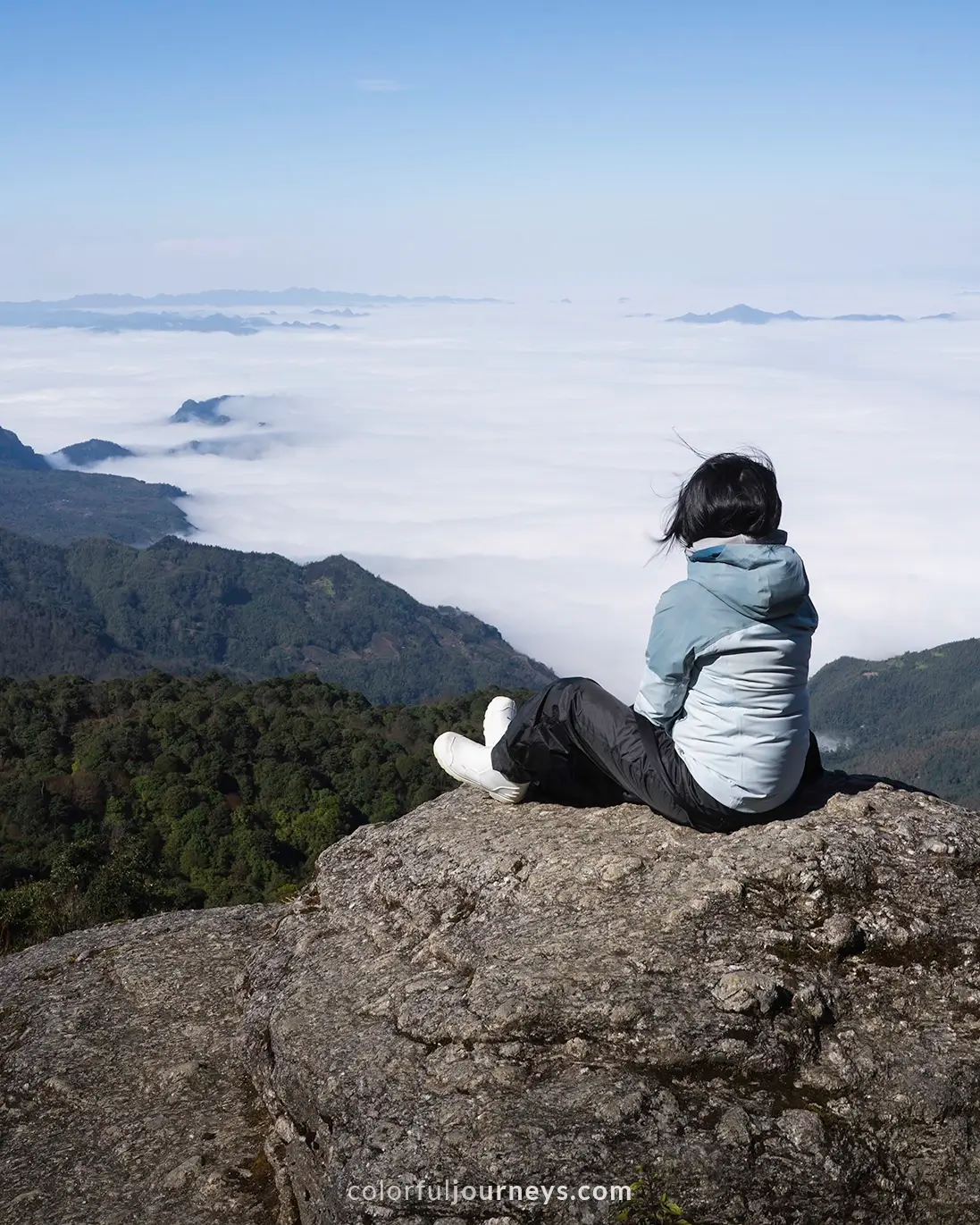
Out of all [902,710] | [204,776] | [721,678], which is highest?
[721,678]

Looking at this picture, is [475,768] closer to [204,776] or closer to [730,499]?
[730,499]

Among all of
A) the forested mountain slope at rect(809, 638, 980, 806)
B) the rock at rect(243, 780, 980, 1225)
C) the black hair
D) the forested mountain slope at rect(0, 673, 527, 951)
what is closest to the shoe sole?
the rock at rect(243, 780, 980, 1225)

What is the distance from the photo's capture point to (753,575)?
262 inches

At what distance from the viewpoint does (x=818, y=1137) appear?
18.0 feet

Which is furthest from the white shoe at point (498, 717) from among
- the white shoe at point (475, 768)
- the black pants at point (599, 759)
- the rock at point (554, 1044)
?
the rock at point (554, 1044)

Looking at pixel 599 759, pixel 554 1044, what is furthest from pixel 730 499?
pixel 554 1044

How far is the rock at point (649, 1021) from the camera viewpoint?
5402 mm

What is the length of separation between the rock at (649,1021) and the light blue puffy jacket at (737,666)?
574 mm

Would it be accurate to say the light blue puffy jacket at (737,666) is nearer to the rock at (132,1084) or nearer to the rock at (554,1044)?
the rock at (554,1044)

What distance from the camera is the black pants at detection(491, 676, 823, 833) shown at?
719 centimetres

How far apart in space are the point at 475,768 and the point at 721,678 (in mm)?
2238

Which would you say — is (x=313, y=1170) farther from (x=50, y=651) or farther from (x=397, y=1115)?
(x=50, y=651)

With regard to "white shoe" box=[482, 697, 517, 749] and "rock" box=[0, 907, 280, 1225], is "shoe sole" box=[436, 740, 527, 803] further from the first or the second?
"rock" box=[0, 907, 280, 1225]

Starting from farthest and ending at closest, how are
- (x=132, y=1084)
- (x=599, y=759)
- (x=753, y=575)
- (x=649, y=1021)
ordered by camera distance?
(x=599, y=759) < (x=132, y=1084) < (x=753, y=575) < (x=649, y=1021)
